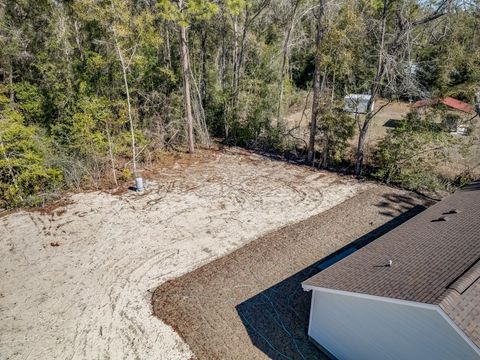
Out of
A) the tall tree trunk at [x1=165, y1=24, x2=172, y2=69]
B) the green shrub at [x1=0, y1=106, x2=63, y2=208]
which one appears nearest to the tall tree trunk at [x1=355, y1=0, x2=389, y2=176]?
the tall tree trunk at [x1=165, y1=24, x2=172, y2=69]

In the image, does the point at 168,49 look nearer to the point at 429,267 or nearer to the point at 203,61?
the point at 203,61

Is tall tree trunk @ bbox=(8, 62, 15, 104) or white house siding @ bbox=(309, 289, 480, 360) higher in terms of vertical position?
tall tree trunk @ bbox=(8, 62, 15, 104)

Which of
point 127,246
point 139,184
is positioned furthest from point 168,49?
point 127,246

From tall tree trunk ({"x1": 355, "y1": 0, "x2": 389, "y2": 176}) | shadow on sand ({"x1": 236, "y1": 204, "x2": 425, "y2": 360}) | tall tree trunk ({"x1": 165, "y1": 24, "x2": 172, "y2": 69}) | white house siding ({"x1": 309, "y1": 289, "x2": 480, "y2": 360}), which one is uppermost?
tall tree trunk ({"x1": 165, "y1": 24, "x2": 172, "y2": 69})

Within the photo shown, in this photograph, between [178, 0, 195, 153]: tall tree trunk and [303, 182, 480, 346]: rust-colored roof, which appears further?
[178, 0, 195, 153]: tall tree trunk

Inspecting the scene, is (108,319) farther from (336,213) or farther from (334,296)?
(336,213)

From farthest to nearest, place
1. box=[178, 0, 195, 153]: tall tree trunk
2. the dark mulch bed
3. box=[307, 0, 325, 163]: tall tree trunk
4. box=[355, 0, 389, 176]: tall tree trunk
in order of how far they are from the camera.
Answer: box=[178, 0, 195, 153]: tall tree trunk < box=[307, 0, 325, 163]: tall tree trunk < box=[355, 0, 389, 176]: tall tree trunk < the dark mulch bed

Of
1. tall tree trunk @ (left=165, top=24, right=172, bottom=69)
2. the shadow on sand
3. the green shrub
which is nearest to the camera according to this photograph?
the shadow on sand

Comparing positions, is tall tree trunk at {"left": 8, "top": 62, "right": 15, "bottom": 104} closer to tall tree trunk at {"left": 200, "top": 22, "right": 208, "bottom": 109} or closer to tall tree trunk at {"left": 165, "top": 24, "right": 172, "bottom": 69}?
tall tree trunk at {"left": 165, "top": 24, "right": 172, "bottom": 69}
